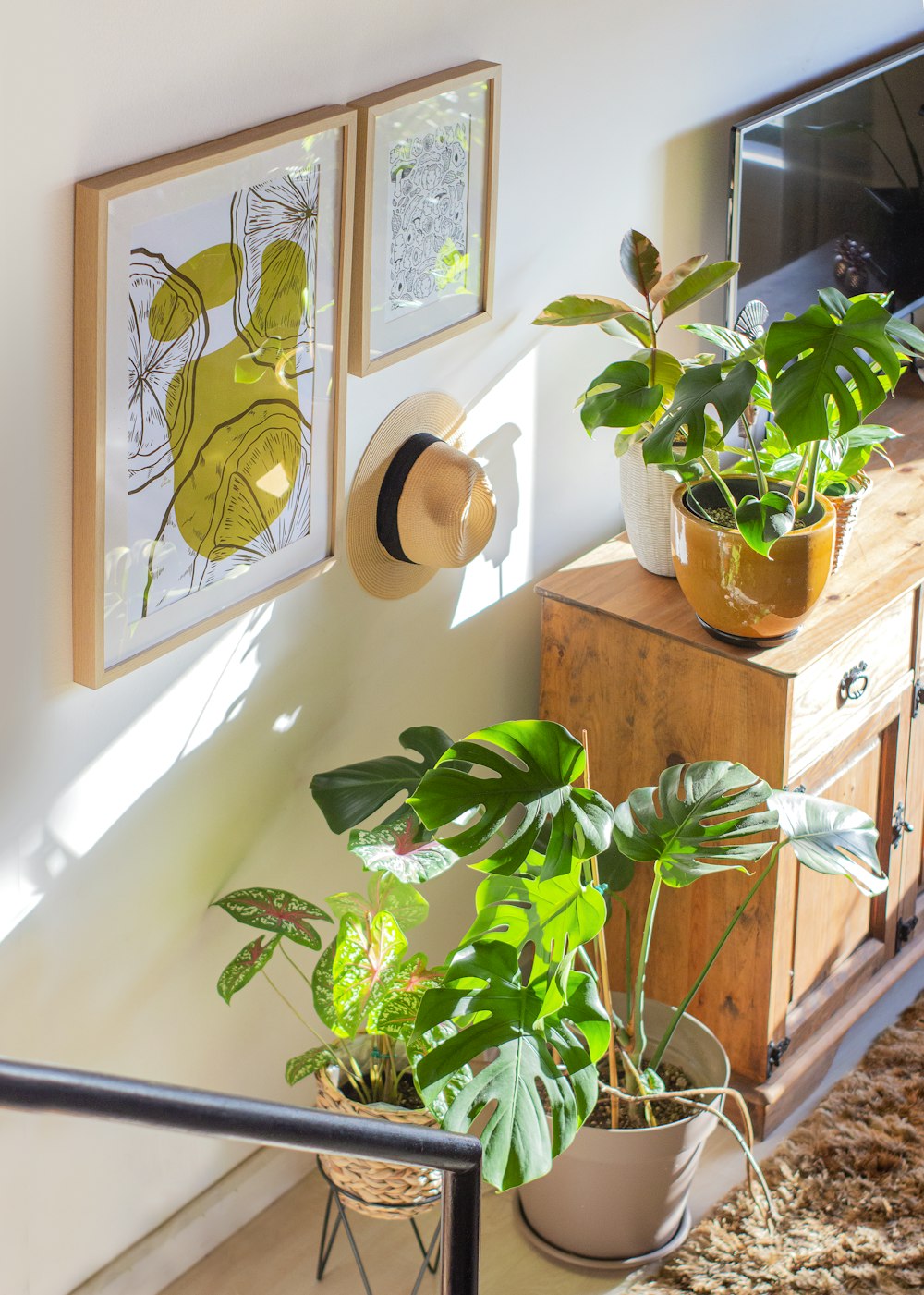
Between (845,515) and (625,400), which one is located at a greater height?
(625,400)

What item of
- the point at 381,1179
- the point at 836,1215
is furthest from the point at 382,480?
the point at 836,1215

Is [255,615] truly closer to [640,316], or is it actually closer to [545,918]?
[545,918]

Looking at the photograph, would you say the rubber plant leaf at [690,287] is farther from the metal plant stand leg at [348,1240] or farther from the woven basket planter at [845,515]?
the metal plant stand leg at [348,1240]

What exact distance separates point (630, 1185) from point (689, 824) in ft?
2.03

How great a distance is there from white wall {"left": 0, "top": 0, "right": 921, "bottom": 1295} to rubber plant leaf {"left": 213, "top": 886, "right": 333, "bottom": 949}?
97 millimetres

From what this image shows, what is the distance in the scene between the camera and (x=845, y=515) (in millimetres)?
2166

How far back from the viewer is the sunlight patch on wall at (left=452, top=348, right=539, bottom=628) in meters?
2.14

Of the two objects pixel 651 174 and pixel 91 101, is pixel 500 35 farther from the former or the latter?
pixel 91 101

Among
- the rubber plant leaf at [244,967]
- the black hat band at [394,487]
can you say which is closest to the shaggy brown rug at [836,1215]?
the rubber plant leaf at [244,967]

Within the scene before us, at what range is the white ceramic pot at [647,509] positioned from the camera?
2.17m

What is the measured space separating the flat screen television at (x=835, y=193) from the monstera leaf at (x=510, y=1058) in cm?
122

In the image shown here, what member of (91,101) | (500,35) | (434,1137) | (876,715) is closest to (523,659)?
(876,715)

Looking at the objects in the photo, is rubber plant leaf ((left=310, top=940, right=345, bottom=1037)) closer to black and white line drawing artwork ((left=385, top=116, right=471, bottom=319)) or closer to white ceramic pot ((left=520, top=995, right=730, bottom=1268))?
white ceramic pot ((left=520, top=995, right=730, bottom=1268))

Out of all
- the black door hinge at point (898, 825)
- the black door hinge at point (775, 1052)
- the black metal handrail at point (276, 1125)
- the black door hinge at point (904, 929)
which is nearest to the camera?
the black metal handrail at point (276, 1125)
